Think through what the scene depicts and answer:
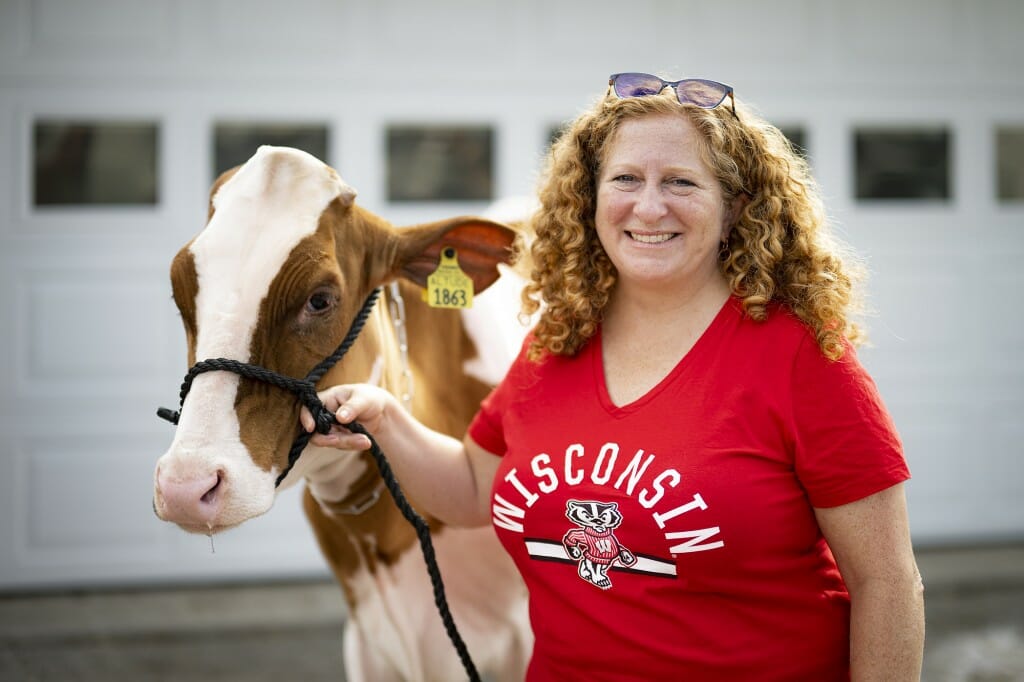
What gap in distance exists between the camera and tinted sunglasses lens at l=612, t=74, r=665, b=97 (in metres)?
1.83

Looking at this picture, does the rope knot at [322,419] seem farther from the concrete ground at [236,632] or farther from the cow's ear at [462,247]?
the concrete ground at [236,632]

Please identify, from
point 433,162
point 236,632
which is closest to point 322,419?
point 236,632

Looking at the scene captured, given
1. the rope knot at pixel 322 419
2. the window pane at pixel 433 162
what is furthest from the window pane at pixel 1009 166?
the rope knot at pixel 322 419

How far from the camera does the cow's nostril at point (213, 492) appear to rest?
1621 mm

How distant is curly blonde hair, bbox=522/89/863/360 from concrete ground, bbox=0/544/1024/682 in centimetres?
302

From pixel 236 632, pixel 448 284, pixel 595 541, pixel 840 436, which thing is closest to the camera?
pixel 840 436

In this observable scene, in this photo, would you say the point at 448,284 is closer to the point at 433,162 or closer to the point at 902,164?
the point at 433,162

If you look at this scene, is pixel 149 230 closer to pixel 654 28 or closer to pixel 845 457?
pixel 654 28

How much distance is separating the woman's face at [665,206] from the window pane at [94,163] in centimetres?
396

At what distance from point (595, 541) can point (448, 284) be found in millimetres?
819

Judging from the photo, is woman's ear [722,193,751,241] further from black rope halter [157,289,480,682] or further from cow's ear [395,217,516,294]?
black rope halter [157,289,480,682]

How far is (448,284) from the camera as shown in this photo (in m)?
2.30

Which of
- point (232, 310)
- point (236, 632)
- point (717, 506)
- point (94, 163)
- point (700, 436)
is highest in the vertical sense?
point (94, 163)

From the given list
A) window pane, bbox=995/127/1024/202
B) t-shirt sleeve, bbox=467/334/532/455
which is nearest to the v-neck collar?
t-shirt sleeve, bbox=467/334/532/455
